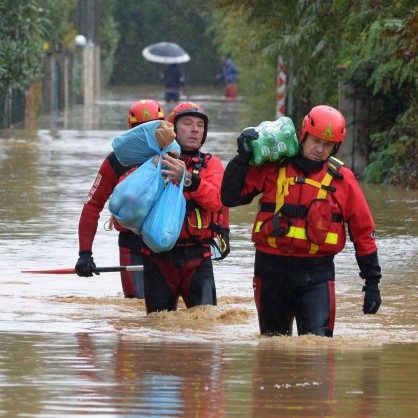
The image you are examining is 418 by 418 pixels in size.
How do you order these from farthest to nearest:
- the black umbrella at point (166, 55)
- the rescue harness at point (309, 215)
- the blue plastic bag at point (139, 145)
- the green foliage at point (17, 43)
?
1. the black umbrella at point (166, 55)
2. the green foliage at point (17, 43)
3. the blue plastic bag at point (139, 145)
4. the rescue harness at point (309, 215)

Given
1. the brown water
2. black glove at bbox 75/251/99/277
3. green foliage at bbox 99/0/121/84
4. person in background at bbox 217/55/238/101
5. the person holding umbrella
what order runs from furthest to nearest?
1. green foliage at bbox 99/0/121/84
2. person in background at bbox 217/55/238/101
3. the person holding umbrella
4. black glove at bbox 75/251/99/277
5. the brown water

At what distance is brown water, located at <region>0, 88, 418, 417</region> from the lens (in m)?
6.52

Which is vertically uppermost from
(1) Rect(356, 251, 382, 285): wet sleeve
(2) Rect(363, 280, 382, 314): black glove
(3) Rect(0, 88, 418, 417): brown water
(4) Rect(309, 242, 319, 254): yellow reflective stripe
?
(4) Rect(309, 242, 319, 254): yellow reflective stripe

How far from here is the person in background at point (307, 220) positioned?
8.05 meters

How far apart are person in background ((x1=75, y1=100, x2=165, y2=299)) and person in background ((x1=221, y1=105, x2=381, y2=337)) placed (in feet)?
4.64

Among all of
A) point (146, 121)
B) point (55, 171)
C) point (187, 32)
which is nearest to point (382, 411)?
point (146, 121)

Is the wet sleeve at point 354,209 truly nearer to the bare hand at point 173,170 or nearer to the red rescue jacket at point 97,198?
the bare hand at point 173,170

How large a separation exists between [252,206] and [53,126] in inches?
721

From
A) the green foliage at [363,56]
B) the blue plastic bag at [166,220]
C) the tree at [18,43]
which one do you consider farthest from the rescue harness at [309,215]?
the tree at [18,43]

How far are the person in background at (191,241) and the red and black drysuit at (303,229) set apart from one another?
83 centimetres

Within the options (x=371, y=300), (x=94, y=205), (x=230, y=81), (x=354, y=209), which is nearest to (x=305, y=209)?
(x=354, y=209)

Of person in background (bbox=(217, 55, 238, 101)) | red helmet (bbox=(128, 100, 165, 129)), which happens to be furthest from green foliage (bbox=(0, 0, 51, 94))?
person in background (bbox=(217, 55, 238, 101))

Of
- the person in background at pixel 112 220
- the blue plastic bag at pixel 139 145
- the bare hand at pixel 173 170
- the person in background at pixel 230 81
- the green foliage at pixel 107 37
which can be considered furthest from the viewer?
the green foliage at pixel 107 37

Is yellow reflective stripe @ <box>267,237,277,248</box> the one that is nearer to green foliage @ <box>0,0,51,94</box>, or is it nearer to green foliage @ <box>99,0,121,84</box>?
green foliage @ <box>0,0,51,94</box>
